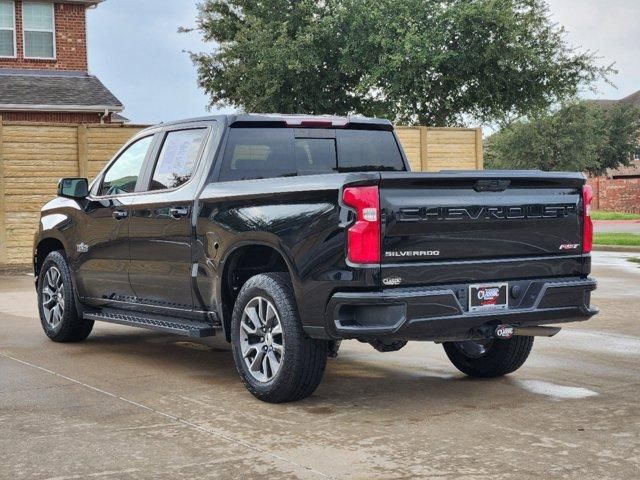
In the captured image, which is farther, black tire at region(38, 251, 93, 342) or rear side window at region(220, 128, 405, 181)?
black tire at region(38, 251, 93, 342)

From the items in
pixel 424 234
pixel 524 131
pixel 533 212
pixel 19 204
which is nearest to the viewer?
pixel 424 234

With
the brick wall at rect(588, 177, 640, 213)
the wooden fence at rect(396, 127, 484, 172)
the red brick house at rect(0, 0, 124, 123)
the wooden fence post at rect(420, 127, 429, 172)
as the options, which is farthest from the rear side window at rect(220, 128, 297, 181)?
the brick wall at rect(588, 177, 640, 213)

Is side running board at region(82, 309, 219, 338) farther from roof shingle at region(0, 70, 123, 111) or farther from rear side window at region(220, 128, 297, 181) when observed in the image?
roof shingle at region(0, 70, 123, 111)

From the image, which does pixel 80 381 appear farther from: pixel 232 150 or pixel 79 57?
pixel 79 57

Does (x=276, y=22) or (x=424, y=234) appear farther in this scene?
(x=276, y=22)

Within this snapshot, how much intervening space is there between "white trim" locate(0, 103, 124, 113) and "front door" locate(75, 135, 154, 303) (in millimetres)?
19383

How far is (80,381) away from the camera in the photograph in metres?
7.70

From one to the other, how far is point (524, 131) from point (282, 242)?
2544 inches

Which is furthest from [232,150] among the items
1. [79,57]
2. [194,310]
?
[79,57]

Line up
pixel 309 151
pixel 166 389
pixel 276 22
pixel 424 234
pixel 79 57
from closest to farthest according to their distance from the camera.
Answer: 1. pixel 424 234
2. pixel 166 389
3. pixel 309 151
4. pixel 79 57
5. pixel 276 22

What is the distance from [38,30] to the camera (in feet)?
98.3

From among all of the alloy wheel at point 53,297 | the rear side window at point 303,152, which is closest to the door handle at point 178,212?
the rear side window at point 303,152

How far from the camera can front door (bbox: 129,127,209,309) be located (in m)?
7.72

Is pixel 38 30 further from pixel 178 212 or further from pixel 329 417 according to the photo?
pixel 329 417
